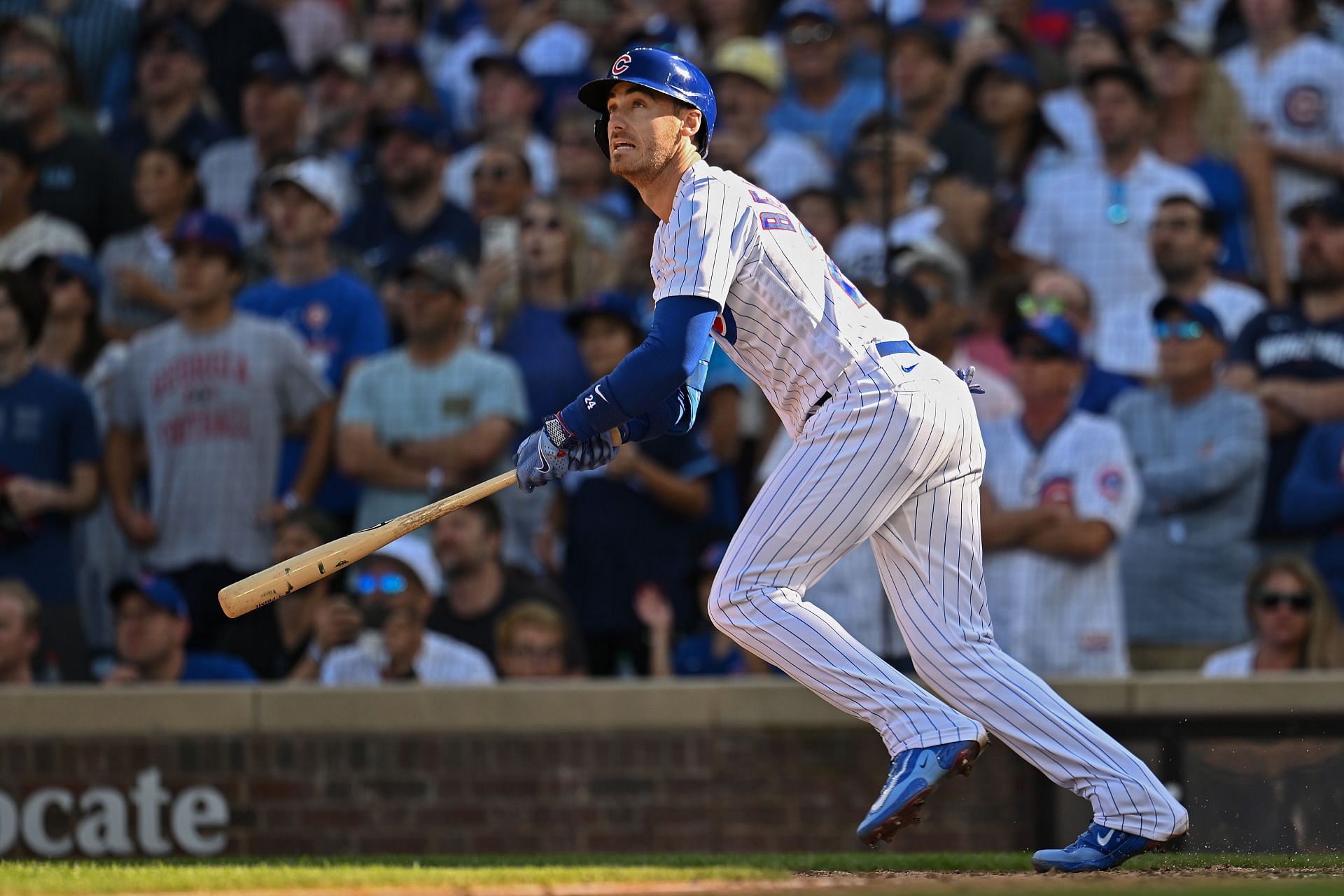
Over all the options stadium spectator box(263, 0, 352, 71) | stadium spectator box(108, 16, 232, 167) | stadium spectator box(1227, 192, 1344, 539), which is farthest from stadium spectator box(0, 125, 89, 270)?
A: stadium spectator box(1227, 192, 1344, 539)

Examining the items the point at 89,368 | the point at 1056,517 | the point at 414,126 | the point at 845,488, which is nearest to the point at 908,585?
the point at 845,488

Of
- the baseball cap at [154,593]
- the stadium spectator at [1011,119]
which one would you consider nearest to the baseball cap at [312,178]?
the baseball cap at [154,593]

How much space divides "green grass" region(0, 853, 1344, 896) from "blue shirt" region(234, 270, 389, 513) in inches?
121

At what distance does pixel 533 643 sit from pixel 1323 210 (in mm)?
3942

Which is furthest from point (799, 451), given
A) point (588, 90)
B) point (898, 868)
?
point (898, 868)

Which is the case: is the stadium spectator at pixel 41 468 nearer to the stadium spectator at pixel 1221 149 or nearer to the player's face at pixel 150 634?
the player's face at pixel 150 634

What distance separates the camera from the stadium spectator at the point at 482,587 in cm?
792

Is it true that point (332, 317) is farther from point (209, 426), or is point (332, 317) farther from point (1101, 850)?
point (1101, 850)

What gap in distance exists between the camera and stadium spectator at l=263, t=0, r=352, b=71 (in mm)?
11430

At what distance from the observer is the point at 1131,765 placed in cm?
474

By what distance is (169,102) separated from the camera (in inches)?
413

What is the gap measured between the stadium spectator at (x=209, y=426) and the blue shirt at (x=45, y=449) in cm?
20

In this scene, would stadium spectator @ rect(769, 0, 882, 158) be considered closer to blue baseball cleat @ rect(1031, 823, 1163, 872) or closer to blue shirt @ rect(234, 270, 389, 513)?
blue shirt @ rect(234, 270, 389, 513)

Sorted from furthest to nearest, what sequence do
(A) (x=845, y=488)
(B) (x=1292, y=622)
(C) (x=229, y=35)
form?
(C) (x=229, y=35) → (B) (x=1292, y=622) → (A) (x=845, y=488)
